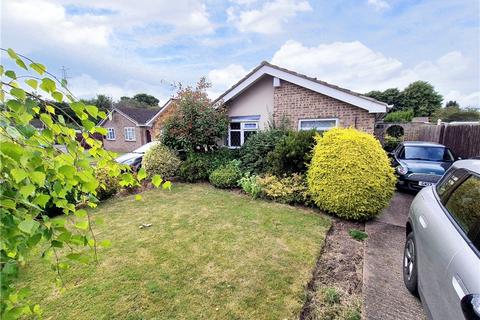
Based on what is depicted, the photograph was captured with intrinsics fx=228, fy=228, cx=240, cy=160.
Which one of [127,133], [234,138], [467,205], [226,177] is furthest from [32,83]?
[127,133]

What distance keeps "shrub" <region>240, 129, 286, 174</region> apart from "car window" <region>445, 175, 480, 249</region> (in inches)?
223

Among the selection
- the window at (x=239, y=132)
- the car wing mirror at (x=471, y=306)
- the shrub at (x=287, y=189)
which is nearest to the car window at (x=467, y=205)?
the car wing mirror at (x=471, y=306)

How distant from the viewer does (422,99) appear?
33.4 metres

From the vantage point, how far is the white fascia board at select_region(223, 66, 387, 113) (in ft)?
24.7

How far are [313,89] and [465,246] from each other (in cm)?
736

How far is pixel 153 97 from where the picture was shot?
214ft

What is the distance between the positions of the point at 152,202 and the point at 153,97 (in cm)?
6521

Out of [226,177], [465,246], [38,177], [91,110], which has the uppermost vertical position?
[91,110]

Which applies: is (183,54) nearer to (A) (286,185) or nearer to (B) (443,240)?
(A) (286,185)

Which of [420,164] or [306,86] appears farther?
[306,86]

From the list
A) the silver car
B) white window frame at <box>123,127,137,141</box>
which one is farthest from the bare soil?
white window frame at <box>123,127,137,141</box>

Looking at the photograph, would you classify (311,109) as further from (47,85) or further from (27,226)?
(27,226)

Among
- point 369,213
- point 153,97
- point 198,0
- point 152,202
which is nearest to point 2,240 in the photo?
point 369,213

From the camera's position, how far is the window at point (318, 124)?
8.45 metres
